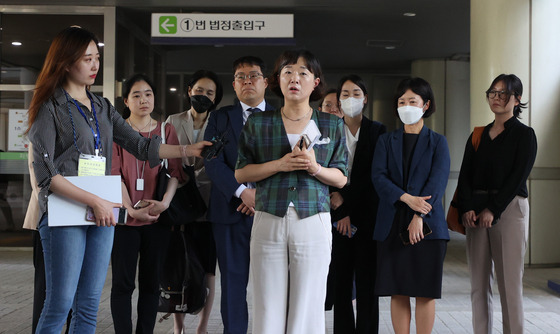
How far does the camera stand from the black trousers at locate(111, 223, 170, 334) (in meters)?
4.20

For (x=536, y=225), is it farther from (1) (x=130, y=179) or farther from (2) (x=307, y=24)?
(1) (x=130, y=179)

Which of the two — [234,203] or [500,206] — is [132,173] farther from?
[500,206]

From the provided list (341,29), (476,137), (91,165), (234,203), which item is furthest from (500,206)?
(341,29)

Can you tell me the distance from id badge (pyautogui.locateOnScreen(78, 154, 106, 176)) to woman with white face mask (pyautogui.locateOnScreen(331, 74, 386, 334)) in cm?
171

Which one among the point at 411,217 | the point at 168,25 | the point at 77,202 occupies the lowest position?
the point at 411,217

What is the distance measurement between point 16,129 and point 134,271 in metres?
6.73

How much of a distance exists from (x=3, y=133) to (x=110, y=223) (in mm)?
7901

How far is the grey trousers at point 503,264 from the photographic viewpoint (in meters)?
4.14

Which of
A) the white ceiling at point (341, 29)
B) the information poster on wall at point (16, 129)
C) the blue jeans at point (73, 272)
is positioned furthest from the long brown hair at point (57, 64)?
the information poster on wall at point (16, 129)

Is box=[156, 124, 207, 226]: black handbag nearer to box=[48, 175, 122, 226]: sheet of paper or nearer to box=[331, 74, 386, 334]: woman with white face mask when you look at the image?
box=[331, 74, 386, 334]: woman with white face mask

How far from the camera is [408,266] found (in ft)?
12.9

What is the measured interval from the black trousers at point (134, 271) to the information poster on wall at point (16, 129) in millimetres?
6388

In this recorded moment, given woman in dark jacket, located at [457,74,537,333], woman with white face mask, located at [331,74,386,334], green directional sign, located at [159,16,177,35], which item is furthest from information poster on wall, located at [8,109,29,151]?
woman in dark jacket, located at [457,74,537,333]

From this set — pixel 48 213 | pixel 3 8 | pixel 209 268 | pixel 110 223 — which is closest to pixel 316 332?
pixel 110 223
